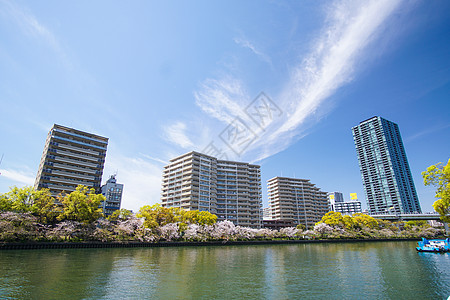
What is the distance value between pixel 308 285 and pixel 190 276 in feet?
30.7

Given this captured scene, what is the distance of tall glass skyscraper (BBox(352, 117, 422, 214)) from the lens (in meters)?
152

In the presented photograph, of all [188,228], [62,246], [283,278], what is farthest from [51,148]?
[283,278]

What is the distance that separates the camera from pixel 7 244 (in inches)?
1446

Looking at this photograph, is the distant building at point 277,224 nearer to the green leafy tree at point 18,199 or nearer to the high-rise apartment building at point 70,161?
the high-rise apartment building at point 70,161

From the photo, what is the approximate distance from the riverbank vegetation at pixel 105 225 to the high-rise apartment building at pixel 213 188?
877 inches

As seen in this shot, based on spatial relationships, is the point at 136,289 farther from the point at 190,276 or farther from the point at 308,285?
the point at 308,285

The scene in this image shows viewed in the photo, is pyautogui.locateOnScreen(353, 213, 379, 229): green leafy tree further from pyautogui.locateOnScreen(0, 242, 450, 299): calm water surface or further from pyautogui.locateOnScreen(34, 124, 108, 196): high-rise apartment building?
pyautogui.locateOnScreen(34, 124, 108, 196): high-rise apartment building

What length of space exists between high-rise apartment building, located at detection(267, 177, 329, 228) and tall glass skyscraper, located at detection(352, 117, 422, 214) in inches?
2096

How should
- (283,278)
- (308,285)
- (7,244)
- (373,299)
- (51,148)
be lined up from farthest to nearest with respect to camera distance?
(51,148)
(7,244)
(283,278)
(308,285)
(373,299)

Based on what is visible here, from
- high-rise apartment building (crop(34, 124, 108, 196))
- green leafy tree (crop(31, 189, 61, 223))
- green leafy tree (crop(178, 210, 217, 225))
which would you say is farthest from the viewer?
high-rise apartment building (crop(34, 124, 108, 196))

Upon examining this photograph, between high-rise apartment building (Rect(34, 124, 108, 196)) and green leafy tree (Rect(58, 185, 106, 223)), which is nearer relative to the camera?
green leafy tree (Rect(58, 185, 106, 223))

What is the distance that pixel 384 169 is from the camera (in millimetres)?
160375

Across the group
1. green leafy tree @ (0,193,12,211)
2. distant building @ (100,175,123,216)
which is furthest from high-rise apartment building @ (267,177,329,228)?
green leafy tree @ (0,193,12,211)

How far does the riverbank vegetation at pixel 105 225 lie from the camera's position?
40.9m
